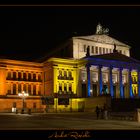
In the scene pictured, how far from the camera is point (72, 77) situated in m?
85.3

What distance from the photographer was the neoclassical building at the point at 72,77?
78938 millimetres

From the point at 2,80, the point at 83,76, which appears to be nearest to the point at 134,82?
the point at 83,76

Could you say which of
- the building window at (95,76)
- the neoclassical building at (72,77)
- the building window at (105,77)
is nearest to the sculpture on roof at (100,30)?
the neoclassical building at (72,77)

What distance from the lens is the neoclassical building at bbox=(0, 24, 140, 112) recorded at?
78938mm

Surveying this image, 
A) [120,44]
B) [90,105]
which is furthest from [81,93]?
[120,44]

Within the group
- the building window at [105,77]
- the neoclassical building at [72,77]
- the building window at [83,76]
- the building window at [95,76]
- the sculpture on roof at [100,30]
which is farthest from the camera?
the sculpture on roof at [100,30]

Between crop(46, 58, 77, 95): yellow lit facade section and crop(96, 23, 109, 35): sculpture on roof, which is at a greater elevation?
crop(96, 23, 109, 35): sculpture on roof

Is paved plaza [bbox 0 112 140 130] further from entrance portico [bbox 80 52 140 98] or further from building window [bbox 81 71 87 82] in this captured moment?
building window [bbox 81 71 87 82]

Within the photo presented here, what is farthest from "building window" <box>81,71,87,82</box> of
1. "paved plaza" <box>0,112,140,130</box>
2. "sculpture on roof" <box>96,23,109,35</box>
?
"paved plaza" <box>0,112,140,130</box>

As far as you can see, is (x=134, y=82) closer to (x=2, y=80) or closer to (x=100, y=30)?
(x=100, y=30)

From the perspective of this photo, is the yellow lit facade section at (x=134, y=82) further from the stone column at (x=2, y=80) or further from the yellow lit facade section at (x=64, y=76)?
the stone column at (x=2, y=80)
